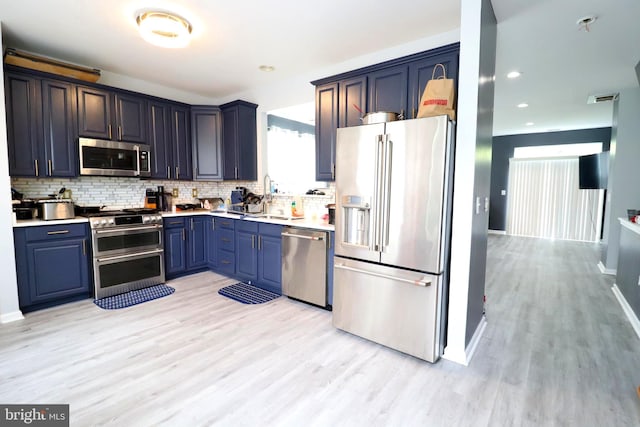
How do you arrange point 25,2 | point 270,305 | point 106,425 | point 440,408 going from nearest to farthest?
point 106,425 → point 440,408 → point 25,2 → point 270,305

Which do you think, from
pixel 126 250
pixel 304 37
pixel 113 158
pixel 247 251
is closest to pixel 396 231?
pixel 304 37

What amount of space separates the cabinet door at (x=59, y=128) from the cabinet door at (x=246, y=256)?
1960 mm

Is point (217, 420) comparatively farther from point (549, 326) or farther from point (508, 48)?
point (508, 48)

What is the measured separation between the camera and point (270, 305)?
3230 mm

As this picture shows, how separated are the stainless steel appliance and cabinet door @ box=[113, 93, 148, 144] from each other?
94cm

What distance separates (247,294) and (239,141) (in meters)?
2.18

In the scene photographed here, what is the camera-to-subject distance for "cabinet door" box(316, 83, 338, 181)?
10.9ft

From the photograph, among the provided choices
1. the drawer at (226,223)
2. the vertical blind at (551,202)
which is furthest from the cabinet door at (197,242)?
the vertical blind at (551,202)

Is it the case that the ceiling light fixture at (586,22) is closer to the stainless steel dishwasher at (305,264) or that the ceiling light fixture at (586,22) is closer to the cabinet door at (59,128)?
the stainless steel dishwasher at (305,264)

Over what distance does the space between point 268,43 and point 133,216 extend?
8.05 ft

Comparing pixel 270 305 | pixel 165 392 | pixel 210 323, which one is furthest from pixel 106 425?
pixel 270 305

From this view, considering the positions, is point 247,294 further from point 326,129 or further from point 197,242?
point 326,129

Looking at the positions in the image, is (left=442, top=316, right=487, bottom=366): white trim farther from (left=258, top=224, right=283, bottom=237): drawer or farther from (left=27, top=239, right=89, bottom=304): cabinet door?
(left=27, top=239, right=89, bottom=304): cabinet door

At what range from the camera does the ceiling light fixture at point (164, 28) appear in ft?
8.07
